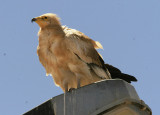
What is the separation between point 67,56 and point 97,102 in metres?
3.06

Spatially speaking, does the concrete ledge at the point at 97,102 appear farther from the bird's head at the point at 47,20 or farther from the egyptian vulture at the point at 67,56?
the bird's head at the point at 47,20

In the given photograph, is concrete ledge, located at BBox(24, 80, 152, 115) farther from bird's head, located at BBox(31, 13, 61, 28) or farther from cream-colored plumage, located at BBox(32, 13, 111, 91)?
bird's head, located at BBox(31, 13, 61, 28)

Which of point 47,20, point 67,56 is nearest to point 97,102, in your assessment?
point 67,56

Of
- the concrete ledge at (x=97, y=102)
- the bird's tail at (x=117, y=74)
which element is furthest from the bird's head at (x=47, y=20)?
the concrete ledge at (x=97, y=102)

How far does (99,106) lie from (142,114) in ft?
2.53

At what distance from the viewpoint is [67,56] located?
793 centimetres

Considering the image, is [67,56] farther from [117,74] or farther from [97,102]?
[97,102]

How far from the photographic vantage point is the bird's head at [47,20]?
346 inches

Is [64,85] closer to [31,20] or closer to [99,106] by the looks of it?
[31,20]

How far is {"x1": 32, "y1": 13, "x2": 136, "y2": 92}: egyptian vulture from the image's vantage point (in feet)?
26.2

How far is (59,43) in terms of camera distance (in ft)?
26.1

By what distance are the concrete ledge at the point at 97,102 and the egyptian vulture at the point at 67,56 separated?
2.58 metres

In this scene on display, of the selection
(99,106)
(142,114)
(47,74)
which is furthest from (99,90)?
(47,74)

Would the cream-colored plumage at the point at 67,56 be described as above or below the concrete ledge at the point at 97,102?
above
